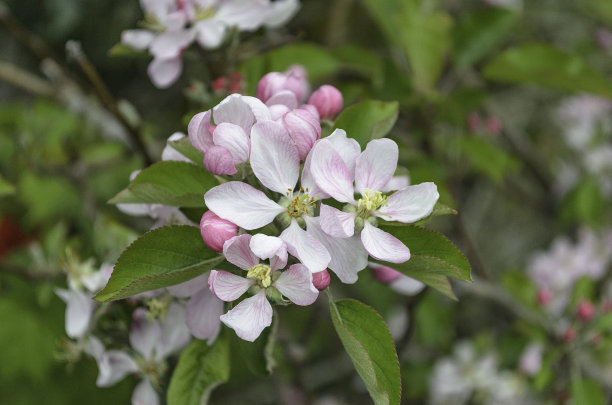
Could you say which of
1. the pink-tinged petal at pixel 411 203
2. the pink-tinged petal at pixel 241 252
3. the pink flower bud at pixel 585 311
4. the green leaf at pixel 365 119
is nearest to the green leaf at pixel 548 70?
the pink flower bud at pixel 585 311

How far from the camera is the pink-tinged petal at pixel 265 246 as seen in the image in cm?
68

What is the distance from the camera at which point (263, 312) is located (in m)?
0.75

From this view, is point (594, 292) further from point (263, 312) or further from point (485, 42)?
point (263, 312)

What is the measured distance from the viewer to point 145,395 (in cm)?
104

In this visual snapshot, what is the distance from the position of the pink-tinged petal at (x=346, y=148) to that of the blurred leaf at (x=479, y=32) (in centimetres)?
103

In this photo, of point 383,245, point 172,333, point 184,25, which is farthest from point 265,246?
point 184,25

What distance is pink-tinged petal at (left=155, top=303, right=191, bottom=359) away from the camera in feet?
3.16

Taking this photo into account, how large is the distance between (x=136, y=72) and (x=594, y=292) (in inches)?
88.0

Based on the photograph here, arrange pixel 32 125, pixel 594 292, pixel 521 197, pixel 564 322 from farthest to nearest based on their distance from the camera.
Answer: pixel 521 197
pixel 594 292
pixel 32 125
pixel 564 322

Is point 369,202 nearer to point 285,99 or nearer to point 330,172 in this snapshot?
point 330,172

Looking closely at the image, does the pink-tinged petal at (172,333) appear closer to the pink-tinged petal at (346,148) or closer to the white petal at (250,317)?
the white petal at (250,317)

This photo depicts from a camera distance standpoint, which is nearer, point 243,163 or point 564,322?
point 243,163

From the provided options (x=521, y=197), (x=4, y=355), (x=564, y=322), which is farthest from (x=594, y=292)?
(x=4, y=355)

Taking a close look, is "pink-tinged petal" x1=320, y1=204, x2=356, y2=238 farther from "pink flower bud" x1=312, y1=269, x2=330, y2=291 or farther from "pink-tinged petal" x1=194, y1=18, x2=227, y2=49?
"pink-tinged petal" x1=194, y1=18, x2=227, y2=49
